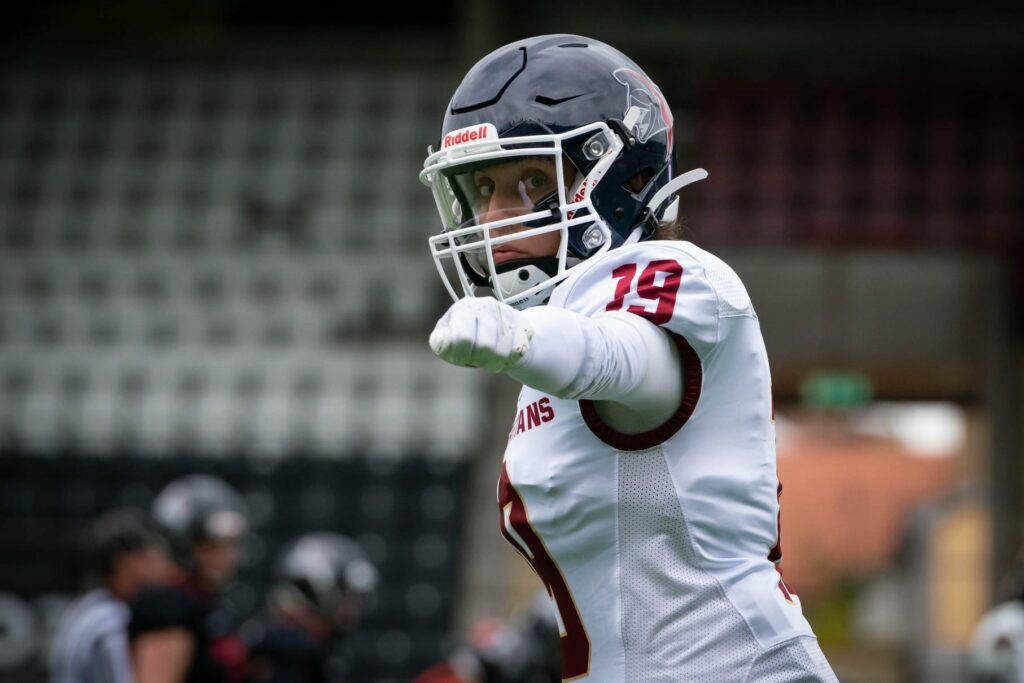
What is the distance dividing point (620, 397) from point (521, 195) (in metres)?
0.42

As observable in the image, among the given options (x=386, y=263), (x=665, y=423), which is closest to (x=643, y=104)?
(x=665, y=423)

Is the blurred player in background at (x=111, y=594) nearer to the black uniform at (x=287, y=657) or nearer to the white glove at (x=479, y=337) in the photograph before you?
the black uniform at (x=287, y=657)

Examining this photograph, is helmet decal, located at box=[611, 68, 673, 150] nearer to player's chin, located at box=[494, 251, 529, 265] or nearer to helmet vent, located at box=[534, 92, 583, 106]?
helmet vent, located at box=[534, 92, 583, 106]

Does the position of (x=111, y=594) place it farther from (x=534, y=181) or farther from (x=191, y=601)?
(x=534, y=181)

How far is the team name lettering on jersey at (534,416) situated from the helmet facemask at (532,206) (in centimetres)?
13

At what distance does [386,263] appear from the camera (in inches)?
431

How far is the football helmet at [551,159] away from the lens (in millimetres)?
1883

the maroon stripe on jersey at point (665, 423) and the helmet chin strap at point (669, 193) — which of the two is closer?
the maroon stripe on jersey at point (665, 423)

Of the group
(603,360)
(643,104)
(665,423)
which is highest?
(643,104)

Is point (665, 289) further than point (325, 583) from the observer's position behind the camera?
No

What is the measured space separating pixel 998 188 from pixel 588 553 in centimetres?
969

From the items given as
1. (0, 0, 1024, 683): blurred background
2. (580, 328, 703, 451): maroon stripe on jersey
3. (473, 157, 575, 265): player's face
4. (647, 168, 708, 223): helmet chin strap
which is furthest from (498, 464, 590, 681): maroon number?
(0, 0, 1024, 683): blurred background

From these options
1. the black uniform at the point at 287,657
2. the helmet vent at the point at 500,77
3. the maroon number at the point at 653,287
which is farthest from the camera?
the black uniform at the point at 287,657

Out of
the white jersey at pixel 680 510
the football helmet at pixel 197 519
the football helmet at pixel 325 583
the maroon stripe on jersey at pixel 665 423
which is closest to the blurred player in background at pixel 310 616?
the football helmet at pixel 325 583
